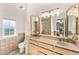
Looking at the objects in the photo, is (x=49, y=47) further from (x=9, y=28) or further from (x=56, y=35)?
(x=9, y=28)

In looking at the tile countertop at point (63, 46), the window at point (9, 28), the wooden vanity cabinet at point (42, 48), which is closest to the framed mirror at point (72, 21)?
the tile countertop at point (63, 46)

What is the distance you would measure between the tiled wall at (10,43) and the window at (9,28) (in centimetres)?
8

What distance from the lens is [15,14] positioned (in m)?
1.86

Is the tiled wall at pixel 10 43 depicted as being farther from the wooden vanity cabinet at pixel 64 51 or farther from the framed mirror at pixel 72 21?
the framed mirror at pixel 72 21

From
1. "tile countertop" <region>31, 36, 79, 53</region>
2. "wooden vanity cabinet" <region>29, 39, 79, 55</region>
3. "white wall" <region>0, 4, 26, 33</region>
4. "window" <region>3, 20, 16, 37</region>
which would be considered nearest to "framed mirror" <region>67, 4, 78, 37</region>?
"tile countertop" <region>31, 36, 79, 53</region>

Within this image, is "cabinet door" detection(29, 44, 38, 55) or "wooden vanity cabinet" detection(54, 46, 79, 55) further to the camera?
"cabinet door" detection(29, 44, 38, 55)

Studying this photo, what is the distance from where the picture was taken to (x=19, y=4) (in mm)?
1888

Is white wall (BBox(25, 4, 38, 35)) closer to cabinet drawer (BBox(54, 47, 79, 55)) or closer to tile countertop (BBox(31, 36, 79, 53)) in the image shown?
tile countertop (BBox(31, 36, 79, 53))

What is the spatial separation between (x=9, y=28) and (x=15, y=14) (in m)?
0.23

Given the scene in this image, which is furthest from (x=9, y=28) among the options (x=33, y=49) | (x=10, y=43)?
(x=33, y=49)

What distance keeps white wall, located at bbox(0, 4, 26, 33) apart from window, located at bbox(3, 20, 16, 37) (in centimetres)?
6

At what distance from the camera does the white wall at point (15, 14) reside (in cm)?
183

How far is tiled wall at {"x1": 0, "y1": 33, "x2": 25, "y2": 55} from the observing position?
72.1 inches
